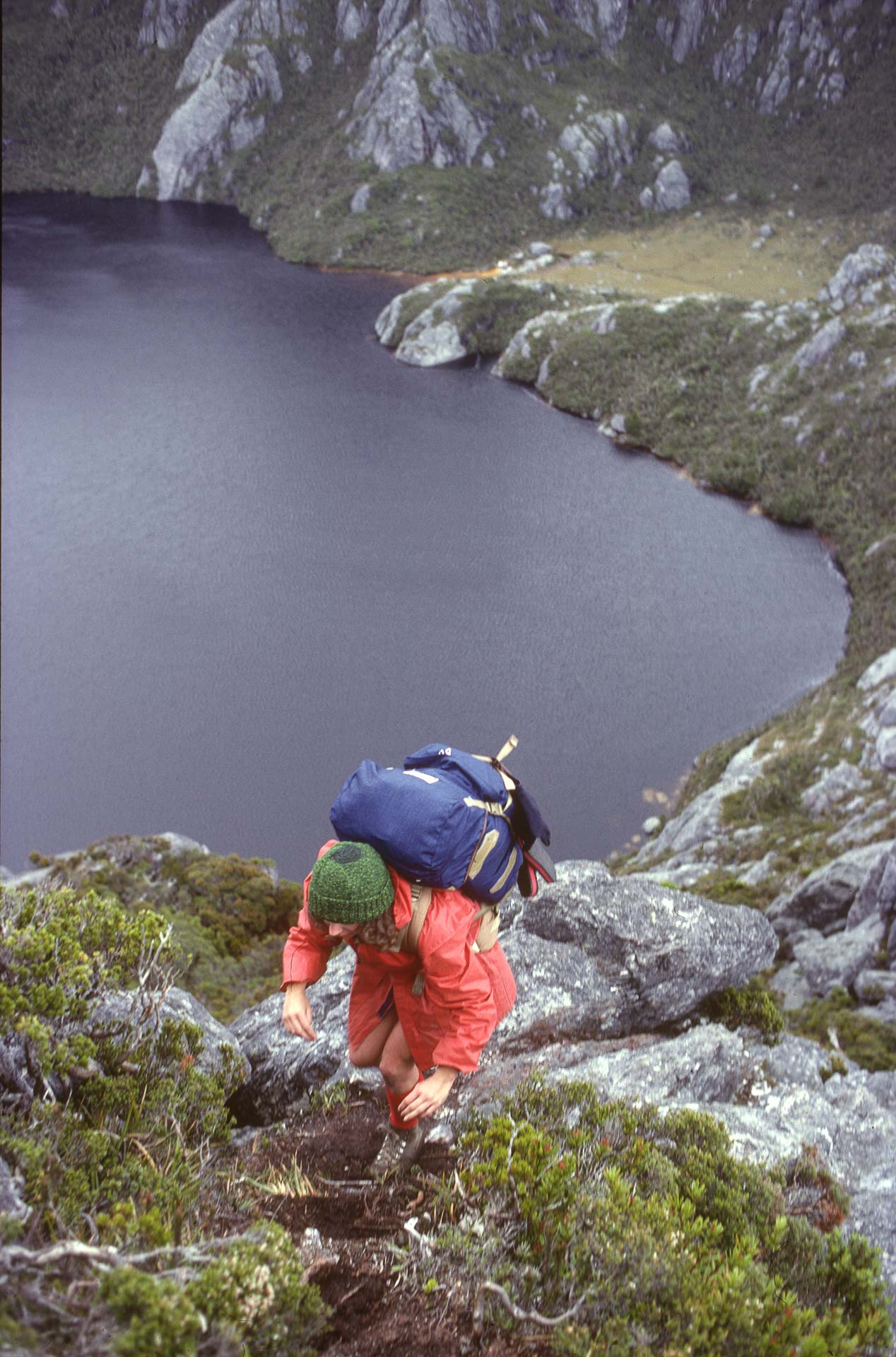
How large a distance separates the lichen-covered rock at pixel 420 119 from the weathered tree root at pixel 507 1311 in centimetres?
12883

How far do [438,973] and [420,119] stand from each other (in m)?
130

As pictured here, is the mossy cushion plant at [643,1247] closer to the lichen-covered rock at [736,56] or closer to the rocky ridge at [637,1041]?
the rocky ridge at [637,1041]

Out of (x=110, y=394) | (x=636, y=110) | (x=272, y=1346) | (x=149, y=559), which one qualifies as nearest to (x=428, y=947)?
(x=272, y=1346)

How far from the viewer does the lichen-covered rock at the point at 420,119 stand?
11044 centimetres

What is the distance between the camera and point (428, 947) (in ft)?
16.5

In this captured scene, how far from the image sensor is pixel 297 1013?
5.32 m

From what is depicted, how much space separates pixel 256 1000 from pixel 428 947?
42.1ft

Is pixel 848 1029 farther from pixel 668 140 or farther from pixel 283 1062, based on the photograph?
pixel 668 140

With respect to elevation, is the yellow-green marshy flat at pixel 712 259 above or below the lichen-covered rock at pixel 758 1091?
above

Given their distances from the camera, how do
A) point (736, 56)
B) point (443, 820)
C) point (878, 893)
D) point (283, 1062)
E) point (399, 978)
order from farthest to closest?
1. point (736, 56)
2. point (878, 893)
3. point (283, 1062)
4. point (399, 978)
5. point (443, 820)

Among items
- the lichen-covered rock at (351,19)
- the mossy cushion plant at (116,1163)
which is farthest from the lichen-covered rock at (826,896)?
the lichen-covered rock at (351,19)

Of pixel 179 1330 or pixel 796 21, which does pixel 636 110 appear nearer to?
pixel 796 21

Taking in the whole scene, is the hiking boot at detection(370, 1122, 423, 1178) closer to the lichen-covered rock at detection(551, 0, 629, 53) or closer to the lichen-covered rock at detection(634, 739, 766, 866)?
the lichen-covered rock at detection(634, 739, 766, 866)

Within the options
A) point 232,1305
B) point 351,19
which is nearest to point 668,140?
point 351,19
